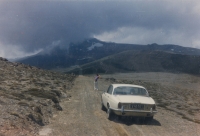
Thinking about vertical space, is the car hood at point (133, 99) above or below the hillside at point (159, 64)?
below

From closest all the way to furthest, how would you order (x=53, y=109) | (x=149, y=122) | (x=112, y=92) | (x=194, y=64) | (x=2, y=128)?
(x=2, y=128) → (x=149, y=122) → (x=112, y=92) → (x=53, y=109) → (x=194, y=64)

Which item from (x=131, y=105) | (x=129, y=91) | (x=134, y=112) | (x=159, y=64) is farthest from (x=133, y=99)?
(x=159, y=64)

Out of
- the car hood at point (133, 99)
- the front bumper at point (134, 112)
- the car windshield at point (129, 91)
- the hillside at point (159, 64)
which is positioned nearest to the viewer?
the front bumper at point (134, 112)

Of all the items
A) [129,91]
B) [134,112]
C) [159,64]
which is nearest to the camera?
[134,112]

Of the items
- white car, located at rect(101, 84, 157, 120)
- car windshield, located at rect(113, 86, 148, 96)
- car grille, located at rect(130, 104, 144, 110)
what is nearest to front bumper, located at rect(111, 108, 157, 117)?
white car, located at rect(101, 84, 157, 120)

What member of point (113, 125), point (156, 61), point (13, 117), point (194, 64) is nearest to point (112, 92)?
point (113, 125)

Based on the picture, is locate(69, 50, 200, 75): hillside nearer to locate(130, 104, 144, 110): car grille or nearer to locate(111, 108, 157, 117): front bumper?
locate(111, 108, 157, 117): front bumper

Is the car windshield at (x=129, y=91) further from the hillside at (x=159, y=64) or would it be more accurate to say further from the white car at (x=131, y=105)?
the hillside at (x=159, y=64)

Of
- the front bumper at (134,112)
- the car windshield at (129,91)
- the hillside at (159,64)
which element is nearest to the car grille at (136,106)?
the front bumper at (134,112)

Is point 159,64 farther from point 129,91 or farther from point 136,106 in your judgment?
point 136,106

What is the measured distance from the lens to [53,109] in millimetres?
17031

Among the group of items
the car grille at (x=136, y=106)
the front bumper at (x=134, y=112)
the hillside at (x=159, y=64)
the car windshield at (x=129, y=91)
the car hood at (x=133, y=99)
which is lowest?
the front bumper at (x=134, y=112)

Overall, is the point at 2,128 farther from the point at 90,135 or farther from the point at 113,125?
the point at 113,125

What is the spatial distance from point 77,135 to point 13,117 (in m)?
3.42
